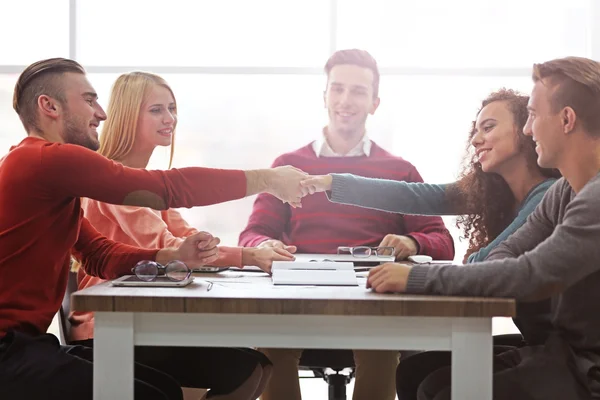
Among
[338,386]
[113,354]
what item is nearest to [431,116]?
[338,386]

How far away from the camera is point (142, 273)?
176cm

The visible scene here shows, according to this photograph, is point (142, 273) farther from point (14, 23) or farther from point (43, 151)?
point (14, 23)

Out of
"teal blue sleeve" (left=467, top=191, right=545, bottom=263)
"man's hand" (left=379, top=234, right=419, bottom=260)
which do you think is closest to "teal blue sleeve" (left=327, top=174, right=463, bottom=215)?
"man's hand" (left=379, top=234, right=419, bottom=260)

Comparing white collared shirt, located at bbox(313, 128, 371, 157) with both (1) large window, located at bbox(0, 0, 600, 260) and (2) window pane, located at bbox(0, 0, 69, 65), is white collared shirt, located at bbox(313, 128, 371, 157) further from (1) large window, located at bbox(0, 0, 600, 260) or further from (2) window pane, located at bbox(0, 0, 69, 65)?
(2) window pane, located at bbox(0, 0, 69, 65)

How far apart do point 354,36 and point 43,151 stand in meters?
2.31

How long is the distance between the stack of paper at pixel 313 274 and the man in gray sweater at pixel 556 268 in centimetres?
12

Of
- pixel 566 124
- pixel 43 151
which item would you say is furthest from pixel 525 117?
pixel 43 151

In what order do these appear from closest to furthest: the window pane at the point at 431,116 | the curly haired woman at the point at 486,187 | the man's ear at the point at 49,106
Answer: the man's ear at the point at 49,106 < the curly haired woman at the point at 486,187 < the window pane at the point at 431,116

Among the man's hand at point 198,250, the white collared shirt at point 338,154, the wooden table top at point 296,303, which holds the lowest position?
the wooden table top at point 296,303

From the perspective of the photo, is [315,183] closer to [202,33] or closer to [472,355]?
[472,355]

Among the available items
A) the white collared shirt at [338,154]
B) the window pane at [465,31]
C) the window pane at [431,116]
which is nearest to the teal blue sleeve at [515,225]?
the white collared shirt at [338,154]

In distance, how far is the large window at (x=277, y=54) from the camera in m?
3.86

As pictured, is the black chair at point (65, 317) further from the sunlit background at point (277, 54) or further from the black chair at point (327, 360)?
the sunlit background at point (277, 54)

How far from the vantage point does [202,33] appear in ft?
12.9
